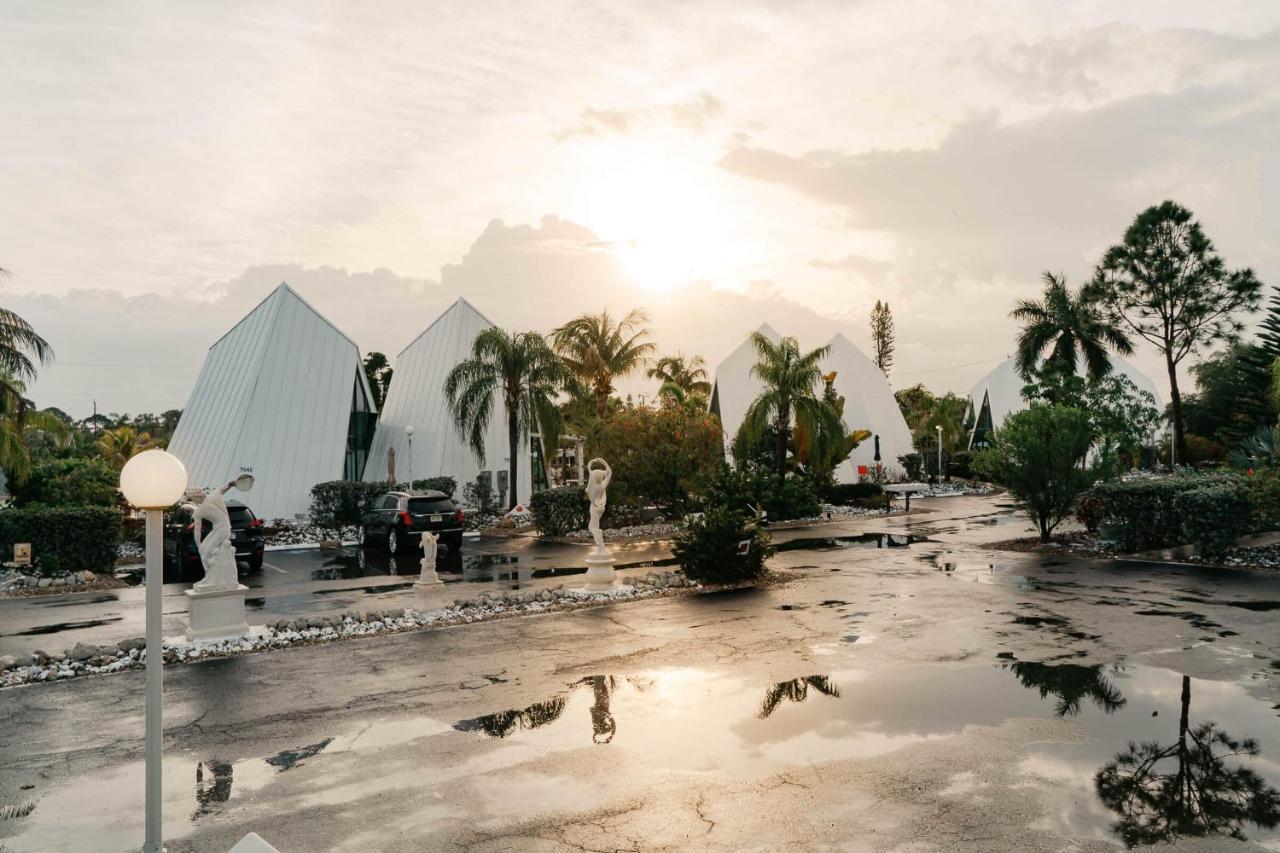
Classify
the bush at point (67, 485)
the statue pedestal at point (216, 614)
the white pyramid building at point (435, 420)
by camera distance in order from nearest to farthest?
the statue pedestal at point (216, 614)
the bush at point (67, 485)
the white pyramid building at point (435, 420)

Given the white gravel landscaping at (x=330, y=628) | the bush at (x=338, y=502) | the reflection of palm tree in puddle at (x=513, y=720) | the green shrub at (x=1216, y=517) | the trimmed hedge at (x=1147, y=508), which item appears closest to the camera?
the reflection of palm tree in puddle at (x=513, y=720)

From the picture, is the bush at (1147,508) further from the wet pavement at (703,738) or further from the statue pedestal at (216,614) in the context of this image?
the statue pedestal at (216,614)

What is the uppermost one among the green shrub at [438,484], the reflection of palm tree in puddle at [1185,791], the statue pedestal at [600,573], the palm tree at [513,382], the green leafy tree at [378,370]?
the green leafy tree at [378,370]

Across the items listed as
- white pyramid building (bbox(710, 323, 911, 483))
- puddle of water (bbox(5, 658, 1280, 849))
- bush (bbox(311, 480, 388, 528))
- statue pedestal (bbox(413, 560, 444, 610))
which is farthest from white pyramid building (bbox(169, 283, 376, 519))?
puddle of water (bbox(5, 658, 1280, 849))

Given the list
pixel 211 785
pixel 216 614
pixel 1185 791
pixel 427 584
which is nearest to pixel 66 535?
pixel 427 584

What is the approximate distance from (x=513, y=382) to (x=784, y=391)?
907 cm

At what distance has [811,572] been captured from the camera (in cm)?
1595

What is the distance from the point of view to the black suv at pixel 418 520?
67.0 ft

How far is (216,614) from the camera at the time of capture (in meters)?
10.7

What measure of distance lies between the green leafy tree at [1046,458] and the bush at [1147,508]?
3.45 feet

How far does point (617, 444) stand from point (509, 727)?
18.5 meters

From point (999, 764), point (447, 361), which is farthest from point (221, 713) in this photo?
point (447, 361)

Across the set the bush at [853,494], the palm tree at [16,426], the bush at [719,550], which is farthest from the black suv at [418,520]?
the bush at [853,494]

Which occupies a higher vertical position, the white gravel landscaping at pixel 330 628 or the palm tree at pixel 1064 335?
the palm tree at pixel 1064 335
